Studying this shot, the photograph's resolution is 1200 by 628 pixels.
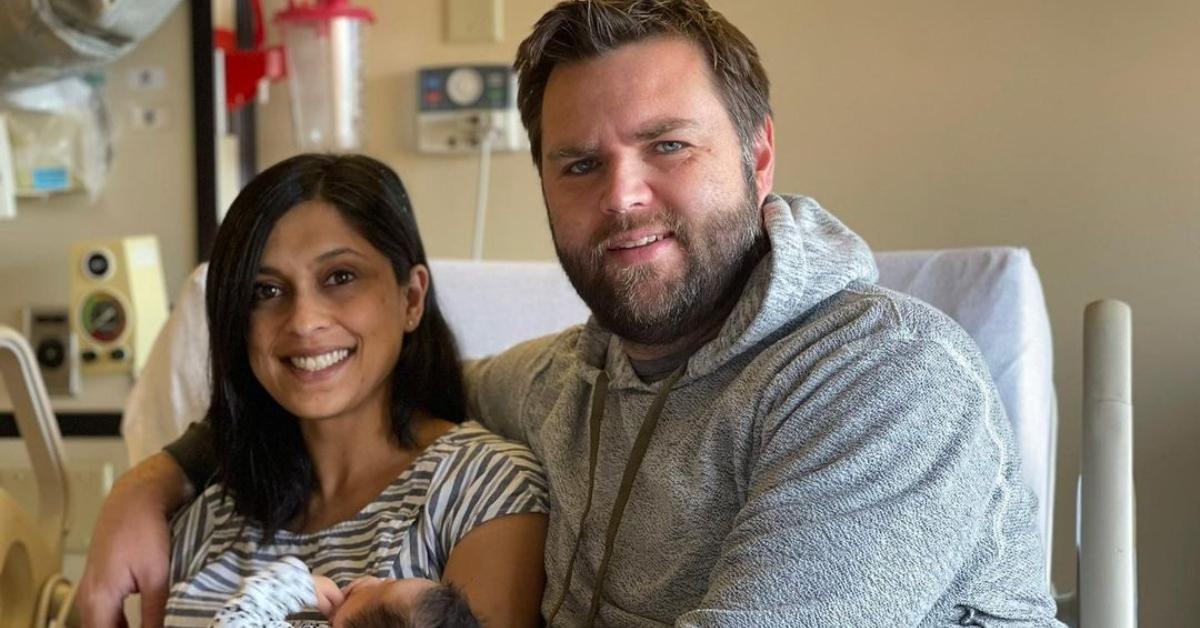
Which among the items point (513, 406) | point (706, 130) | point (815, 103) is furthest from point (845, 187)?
point (706, 130)

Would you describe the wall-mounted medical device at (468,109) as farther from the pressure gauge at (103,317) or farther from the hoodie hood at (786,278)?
the hoodie hood at (786,278)

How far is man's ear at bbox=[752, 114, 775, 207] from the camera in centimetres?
128

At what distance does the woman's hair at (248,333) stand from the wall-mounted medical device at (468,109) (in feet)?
2.79

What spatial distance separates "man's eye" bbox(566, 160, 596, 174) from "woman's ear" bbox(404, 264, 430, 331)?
36 cm

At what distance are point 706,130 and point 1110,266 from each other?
113cm

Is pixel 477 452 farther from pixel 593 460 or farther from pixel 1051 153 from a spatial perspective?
pixel 1051 153

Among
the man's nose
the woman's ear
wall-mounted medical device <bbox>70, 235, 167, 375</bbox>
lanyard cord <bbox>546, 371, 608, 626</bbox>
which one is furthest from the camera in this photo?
wall-mounted medical device <bbox>70, 235, 167, 375</bbox>

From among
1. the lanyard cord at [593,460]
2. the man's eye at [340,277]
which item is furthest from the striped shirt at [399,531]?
the man's eye at [340,277]

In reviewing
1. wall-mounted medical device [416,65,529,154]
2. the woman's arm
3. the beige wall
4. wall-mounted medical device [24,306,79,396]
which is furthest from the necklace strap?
wall-mounted medical device [24,306,79,396]

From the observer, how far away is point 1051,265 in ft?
6.93

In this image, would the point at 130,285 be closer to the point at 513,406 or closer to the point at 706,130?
the point at 513,406

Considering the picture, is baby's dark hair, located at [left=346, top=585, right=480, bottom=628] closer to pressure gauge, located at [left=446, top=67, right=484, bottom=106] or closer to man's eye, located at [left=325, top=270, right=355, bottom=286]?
man's eye, located at [left=325, top=270, right=355, bottom=286]

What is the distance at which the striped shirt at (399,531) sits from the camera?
1.38 meters

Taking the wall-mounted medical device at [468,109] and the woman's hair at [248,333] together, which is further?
the wall-mounted medical device at [468,109]
